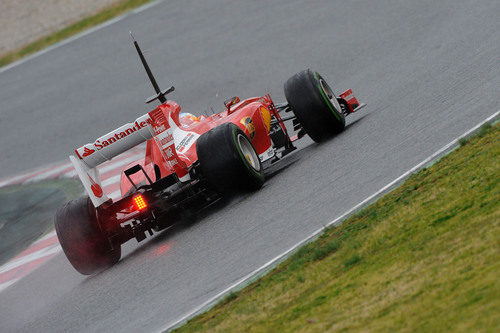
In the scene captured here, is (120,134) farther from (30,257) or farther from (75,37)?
(75,37)

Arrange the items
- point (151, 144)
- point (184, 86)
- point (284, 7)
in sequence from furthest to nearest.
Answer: point (284, 7), point (184, 86), point (151, 144)

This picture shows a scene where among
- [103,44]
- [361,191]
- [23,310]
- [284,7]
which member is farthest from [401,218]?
[103,44]

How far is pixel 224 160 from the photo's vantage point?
923 centimetres

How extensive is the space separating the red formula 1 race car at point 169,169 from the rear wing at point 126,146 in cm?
1

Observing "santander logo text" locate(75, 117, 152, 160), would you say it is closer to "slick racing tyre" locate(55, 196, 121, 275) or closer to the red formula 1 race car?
the red formula 1 race car

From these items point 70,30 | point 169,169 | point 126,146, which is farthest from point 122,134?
point 70,30

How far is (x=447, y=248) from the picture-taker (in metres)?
5.34

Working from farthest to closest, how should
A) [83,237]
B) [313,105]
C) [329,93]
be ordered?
[329,93]
[313,105]
[83,237]

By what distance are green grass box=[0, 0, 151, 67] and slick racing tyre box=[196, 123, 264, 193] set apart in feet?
44.8

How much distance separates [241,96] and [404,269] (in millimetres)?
10451

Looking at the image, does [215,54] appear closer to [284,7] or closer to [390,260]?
[284,7]

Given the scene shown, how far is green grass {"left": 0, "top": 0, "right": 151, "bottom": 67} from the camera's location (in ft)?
73.3

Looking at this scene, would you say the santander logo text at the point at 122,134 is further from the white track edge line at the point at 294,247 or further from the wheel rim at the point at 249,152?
the white track edge line at the point at 294,247

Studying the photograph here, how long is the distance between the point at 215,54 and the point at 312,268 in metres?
11.9
